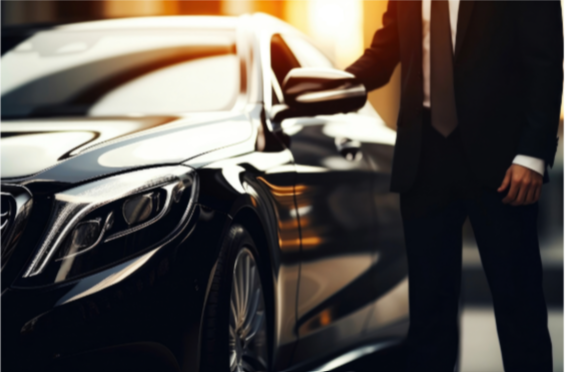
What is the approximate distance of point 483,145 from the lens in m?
3.39

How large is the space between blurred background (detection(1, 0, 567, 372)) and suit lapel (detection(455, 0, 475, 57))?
1610 millimetres

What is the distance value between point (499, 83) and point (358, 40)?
15.8 metres

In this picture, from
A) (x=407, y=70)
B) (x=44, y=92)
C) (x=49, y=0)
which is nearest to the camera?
(x=407, y=70)

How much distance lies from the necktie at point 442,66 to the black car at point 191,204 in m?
0.63

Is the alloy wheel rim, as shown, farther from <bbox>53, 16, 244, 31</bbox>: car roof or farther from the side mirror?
<bbox>53, 16, 244, 31</bbox>: car roof

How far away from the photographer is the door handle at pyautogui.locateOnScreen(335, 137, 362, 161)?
4.58 meters

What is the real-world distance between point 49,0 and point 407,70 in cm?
1021

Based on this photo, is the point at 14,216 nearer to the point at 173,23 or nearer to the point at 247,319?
the point at 247,319

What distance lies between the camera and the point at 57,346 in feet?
9.02

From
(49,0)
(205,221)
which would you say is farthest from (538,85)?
(49,0)

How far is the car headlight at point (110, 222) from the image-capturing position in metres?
2.80

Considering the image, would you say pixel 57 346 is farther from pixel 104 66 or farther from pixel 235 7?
pixel 235 7

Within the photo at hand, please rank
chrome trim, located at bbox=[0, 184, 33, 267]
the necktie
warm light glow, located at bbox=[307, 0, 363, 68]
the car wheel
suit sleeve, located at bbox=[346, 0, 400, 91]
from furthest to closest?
warm light glow, located at bbox=[307, 0, 363, 68], suit sleeve, located at bbox=[346, 0, 400, 91], the necktie, the car wheel, chrome trim, located at bbox=[0, 184, 33, 267]

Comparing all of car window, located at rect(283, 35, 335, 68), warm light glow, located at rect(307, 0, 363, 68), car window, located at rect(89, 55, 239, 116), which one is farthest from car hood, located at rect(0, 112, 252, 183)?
warm light glow, located at rect(307, 0, 363, 68)
